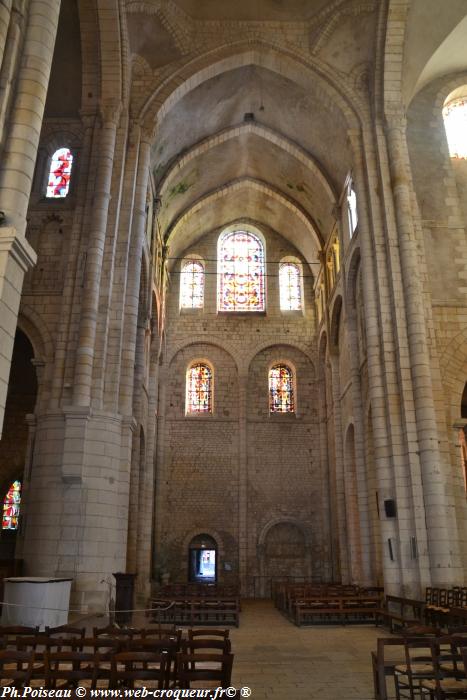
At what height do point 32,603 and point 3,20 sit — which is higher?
point 3,20

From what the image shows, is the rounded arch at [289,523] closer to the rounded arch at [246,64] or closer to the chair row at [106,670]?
the rounded arch at [246,64]

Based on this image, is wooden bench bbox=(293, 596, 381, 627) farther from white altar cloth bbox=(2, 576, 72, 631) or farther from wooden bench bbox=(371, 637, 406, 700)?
wooden bench bbox=(371, 637, 406, 700)

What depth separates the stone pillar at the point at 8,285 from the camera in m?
7.18

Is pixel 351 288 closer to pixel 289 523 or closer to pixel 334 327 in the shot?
pixel 334 327

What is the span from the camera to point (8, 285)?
7.30 meters

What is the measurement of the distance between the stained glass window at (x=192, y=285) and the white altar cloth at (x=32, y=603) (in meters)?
18.8

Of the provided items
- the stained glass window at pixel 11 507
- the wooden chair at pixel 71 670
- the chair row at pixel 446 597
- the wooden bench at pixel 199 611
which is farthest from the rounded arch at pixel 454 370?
the stained glass window at pixel 11 507

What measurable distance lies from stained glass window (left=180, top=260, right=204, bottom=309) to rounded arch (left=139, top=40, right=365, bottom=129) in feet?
33.9

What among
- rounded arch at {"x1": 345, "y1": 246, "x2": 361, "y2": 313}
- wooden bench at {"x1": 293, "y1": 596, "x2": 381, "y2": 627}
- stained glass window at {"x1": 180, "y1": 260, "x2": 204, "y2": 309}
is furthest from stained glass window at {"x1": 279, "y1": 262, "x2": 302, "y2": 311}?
wooden bench at {"x1": 293, "y1": 596, "x2": 381, "y2": 627}

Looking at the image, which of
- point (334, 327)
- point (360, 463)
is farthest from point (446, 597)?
point (334, 327)

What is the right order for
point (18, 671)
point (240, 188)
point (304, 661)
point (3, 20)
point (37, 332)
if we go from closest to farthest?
point (18, 671)
point (3, 20)
point (304, 661)
point (37, 332)
point (240, 188)

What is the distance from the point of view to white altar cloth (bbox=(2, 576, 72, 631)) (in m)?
9.33

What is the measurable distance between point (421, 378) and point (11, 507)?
15.3 m

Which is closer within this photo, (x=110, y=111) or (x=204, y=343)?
(x=110, y=111)
